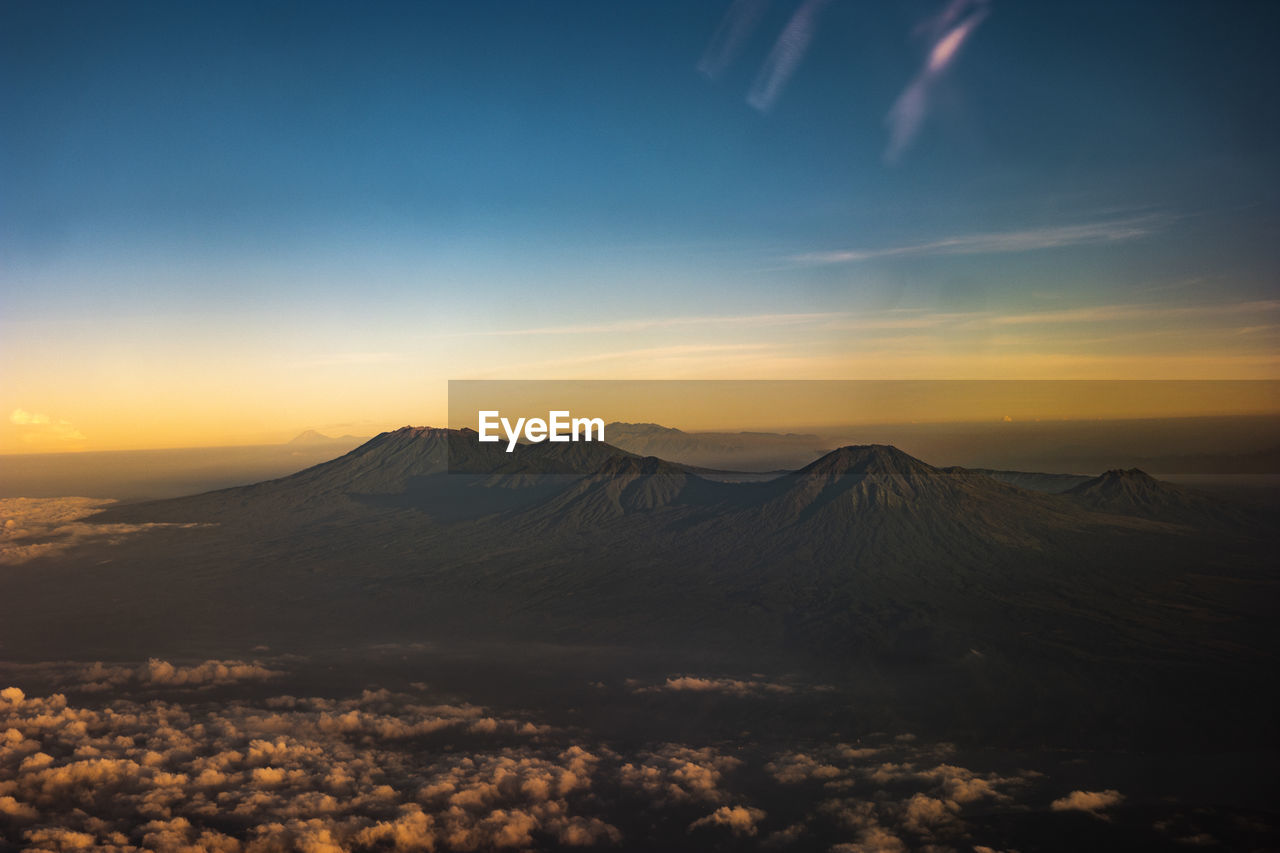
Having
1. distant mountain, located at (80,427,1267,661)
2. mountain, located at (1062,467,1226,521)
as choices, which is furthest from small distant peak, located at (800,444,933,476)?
mountain, located at (1062,467,1226,521)

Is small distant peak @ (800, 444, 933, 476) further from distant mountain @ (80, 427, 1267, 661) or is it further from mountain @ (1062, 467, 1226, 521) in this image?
mountain @ (1062, 467, 1226, 521)

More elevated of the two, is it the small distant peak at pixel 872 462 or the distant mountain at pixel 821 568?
the small distant peak at pixel 872 462

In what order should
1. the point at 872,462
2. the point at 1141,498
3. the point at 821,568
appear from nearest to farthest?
the point at 821,568 < the point at 872,462 < the point at 1141,498

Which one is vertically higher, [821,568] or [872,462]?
[872,462]

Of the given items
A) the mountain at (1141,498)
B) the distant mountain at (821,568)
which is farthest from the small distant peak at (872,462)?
the mountain at (1141,498)

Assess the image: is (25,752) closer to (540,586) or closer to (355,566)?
(540,586)

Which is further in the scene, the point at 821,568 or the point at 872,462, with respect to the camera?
the point at 872,462

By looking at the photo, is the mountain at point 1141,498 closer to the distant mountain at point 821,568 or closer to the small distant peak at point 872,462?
the distant mountain at point 821,568

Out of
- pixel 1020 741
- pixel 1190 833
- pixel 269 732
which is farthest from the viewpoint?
pixel 269 732

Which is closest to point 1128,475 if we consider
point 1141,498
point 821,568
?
point 1141,498

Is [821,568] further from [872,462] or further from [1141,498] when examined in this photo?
[1141,498]

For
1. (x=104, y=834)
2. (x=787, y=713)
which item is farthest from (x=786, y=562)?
(x=104, y=834)
